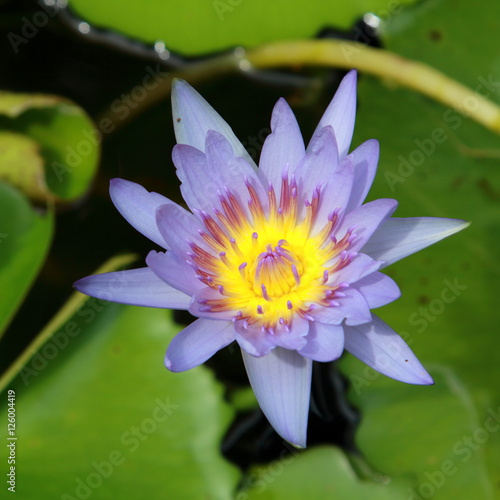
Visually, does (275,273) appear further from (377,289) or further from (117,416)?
(117,416)

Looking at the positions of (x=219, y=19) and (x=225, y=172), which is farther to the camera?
(x=219, y=19)

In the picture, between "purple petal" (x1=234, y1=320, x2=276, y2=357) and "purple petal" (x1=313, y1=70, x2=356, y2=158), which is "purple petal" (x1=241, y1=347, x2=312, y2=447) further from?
"purple petal" (x1=313, y1=70, x2=356, y2=158)

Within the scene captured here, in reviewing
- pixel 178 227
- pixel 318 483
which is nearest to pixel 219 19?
pixel 178 227

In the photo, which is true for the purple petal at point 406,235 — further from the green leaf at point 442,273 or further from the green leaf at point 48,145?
the green leaf at point 48,145

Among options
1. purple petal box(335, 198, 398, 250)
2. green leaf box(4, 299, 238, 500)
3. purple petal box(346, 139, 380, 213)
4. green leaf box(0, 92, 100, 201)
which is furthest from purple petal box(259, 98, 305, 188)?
green leaf box(0, 92, 100, 201)

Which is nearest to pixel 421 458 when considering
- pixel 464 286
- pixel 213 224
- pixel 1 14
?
pixel 464 286

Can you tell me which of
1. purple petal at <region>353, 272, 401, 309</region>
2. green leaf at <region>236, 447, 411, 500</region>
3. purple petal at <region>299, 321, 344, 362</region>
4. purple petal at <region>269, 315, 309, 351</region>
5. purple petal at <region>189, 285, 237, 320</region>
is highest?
purple petal at <region>353, 272, 401, 309</region>
